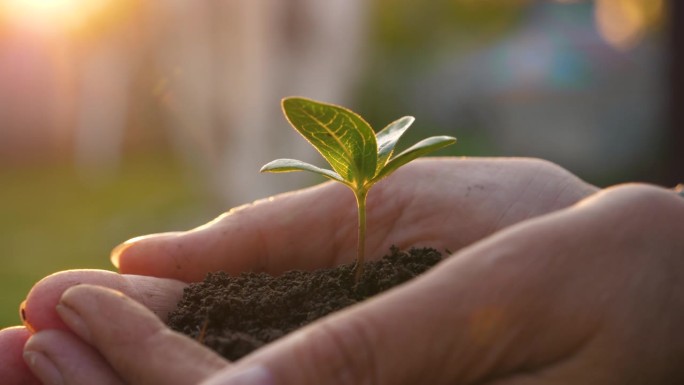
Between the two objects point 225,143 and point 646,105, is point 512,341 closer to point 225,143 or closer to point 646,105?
point 225,143

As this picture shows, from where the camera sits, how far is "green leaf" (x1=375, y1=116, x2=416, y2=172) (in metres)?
1.53

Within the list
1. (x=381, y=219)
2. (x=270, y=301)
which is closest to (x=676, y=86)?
(x=381, y=219)

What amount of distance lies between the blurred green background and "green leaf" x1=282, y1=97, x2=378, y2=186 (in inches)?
128

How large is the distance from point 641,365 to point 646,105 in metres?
8.54

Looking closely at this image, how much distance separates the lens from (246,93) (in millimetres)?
6742

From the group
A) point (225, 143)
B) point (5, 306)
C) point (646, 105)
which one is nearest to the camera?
point (5, 306)

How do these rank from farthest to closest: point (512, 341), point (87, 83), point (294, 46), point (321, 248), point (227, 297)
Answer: point (87, 83) → point (294, 46) → point (321, 248) → point (227, 297) → point (512, 341)

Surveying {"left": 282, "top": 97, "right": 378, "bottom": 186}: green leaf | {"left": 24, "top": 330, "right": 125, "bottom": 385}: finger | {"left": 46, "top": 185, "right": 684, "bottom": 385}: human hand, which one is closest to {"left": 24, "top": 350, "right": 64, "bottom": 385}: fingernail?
{"left": 24, "top": 330, "right": 125, "bottom": 385}: finger

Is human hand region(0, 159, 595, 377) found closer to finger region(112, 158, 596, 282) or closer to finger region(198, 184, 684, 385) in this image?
finger region(112, 158, 596, 282)

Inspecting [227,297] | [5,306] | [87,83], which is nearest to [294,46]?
[5,306]

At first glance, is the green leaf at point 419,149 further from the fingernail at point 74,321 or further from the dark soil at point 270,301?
the fingernail at point 74,321

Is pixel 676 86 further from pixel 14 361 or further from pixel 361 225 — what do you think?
pixel 14 361

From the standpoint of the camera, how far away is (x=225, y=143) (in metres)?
7.11

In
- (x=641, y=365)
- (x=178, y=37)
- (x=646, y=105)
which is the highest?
(x=178, y=37)
